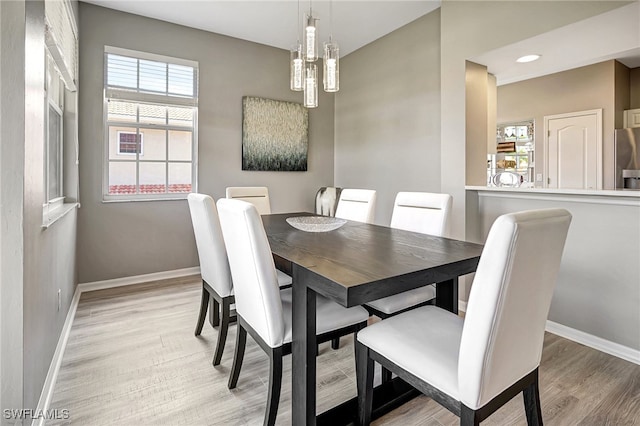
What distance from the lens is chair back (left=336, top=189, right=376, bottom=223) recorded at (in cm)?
272

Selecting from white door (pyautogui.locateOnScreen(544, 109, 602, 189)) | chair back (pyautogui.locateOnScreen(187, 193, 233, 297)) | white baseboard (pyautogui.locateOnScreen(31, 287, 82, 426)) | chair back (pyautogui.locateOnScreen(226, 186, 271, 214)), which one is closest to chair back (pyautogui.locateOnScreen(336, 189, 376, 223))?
chair back (pyautogui.locateOnScreen(226, 186, 271, 214))

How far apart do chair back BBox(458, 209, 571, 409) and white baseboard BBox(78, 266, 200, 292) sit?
3580mm

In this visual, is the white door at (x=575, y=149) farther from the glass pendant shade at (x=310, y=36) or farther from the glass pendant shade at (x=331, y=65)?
the glass pendant shade at (x=310, y=36)

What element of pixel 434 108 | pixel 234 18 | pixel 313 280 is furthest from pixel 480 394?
pixel 234 18

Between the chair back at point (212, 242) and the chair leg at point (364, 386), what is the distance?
2.94 ft

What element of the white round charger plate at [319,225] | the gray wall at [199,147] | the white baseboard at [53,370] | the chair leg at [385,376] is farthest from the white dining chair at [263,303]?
the gray wall at [199,147]

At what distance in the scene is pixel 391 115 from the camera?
4043 millimetres

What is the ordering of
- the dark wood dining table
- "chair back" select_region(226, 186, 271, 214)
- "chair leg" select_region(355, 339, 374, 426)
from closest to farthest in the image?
the dark wood dining table < "chair leg" select_region(355, 339, 374, 426) < "chair back" select_region(226, 186, 271, 214)

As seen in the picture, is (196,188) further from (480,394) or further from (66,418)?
(480,394)

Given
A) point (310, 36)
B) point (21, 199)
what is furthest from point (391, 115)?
point (21, 199)

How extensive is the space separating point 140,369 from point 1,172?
1.36 m

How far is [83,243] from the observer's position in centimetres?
341

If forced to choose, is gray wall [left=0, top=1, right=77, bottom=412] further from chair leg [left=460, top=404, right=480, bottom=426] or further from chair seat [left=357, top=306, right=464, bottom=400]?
chair leg [left=460, top=404, right=480, bottom=426]

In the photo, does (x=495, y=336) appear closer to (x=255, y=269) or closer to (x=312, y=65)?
(x=255, y=269)
